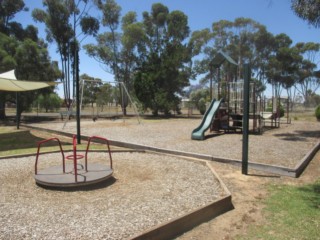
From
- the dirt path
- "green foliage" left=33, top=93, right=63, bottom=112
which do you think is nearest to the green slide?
the dirt path

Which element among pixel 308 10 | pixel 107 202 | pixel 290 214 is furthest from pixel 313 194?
pixel 308 10

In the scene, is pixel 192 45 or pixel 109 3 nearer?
pixel 109 3

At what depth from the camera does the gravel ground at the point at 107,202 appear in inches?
131

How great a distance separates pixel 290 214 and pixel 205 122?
25.8ft

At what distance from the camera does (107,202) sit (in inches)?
165

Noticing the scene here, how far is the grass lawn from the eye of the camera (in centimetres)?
348

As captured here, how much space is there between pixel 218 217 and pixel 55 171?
3.14 m

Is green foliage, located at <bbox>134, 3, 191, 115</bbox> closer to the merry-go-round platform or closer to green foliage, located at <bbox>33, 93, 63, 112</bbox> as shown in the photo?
green foliage, located at <bbox>33, 93, 63, 112</bbox>

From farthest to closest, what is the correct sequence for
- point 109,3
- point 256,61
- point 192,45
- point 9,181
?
point 256,61
point 192,45
point 109,3
point 9,181

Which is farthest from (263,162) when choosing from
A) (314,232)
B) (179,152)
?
(314,232)

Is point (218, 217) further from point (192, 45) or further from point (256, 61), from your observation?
point (256, 61)

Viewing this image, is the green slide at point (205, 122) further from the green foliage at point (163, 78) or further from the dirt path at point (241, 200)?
the green foliage at point (163, 78)

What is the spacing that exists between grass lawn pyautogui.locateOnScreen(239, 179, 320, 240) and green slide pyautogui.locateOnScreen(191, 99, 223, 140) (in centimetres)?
546

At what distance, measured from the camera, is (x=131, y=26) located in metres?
31.0
